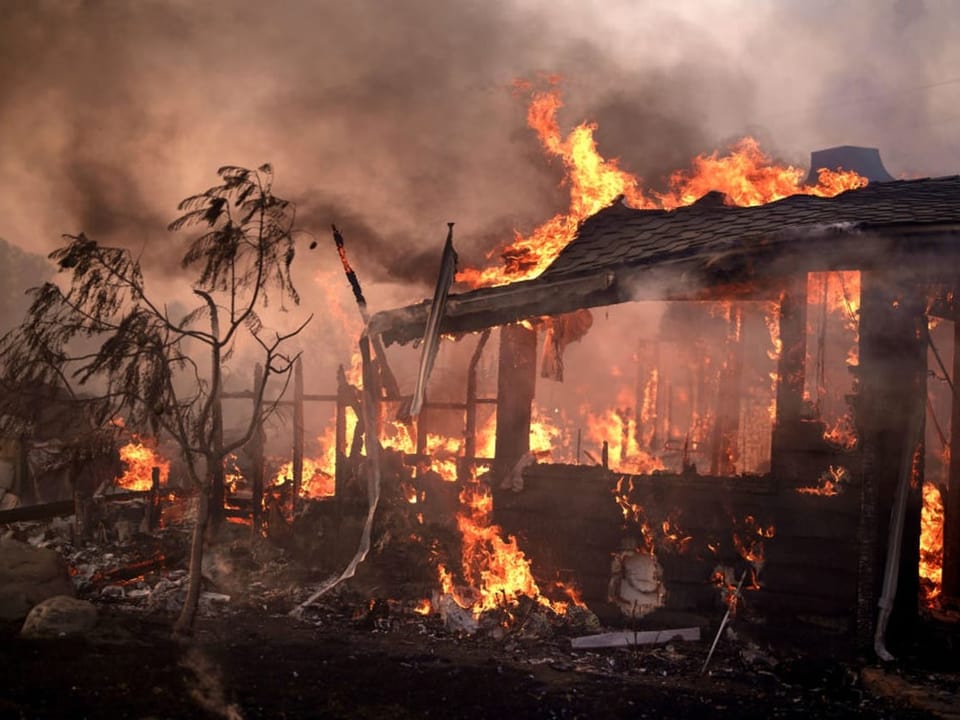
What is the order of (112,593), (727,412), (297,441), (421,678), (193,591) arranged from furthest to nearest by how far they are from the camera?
(727,412)
(297,441)
(112,593)
(193,591)
(421,678)

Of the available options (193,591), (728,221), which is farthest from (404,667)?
(728,221)

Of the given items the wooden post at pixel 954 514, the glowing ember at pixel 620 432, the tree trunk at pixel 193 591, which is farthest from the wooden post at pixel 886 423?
the glowing ember at pixel 620 432

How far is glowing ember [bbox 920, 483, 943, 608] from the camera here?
37.1 ft

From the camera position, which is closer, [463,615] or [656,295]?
[656,295]

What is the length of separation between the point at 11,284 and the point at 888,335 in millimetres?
43335

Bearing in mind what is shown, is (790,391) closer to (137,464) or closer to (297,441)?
(297,441)

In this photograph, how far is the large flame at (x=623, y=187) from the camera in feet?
40.6

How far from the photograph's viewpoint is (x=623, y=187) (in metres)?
13.1

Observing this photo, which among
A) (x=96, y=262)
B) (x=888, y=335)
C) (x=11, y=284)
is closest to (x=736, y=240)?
(x=888, y=335)

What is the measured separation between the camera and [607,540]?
35.6 feet

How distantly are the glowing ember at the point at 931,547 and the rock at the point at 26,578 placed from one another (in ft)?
36.9

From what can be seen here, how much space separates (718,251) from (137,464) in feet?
53.3

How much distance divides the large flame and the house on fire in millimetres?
571

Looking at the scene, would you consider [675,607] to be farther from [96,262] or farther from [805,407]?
[96,262]
